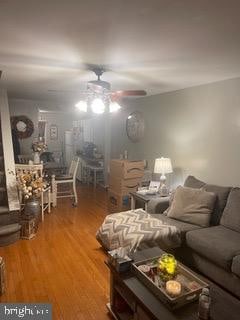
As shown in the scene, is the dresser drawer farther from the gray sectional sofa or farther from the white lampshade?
the gray sectional sofa

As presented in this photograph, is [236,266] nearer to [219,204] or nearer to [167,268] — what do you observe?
[167,268]

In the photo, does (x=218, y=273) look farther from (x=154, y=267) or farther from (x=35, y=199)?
(x=35, y=199)

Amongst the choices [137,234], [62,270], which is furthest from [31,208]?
[137,234]

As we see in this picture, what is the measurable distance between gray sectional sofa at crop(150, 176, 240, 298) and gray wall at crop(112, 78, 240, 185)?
0.44 m

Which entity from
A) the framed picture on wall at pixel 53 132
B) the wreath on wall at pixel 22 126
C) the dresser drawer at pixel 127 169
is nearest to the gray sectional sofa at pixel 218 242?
the dresser drawer at pixel 127 169

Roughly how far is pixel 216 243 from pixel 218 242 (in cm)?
Answer: 3

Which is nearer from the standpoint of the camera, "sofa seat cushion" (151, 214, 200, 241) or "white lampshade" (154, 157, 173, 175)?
"sofa seat cushion" (151, 214, 200, 241)

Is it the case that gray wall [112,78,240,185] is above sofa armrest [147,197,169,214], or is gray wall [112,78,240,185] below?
above

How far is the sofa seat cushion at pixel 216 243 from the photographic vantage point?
234 cm

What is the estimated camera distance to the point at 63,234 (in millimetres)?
3756

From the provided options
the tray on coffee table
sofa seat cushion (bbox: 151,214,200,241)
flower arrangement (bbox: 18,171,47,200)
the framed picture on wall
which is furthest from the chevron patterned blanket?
the framed picture on wall

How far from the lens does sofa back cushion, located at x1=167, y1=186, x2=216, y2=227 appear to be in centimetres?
299

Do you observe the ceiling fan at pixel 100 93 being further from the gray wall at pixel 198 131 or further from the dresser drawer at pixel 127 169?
the dresser drawer at pixel 127 169

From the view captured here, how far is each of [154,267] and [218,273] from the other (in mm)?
894
